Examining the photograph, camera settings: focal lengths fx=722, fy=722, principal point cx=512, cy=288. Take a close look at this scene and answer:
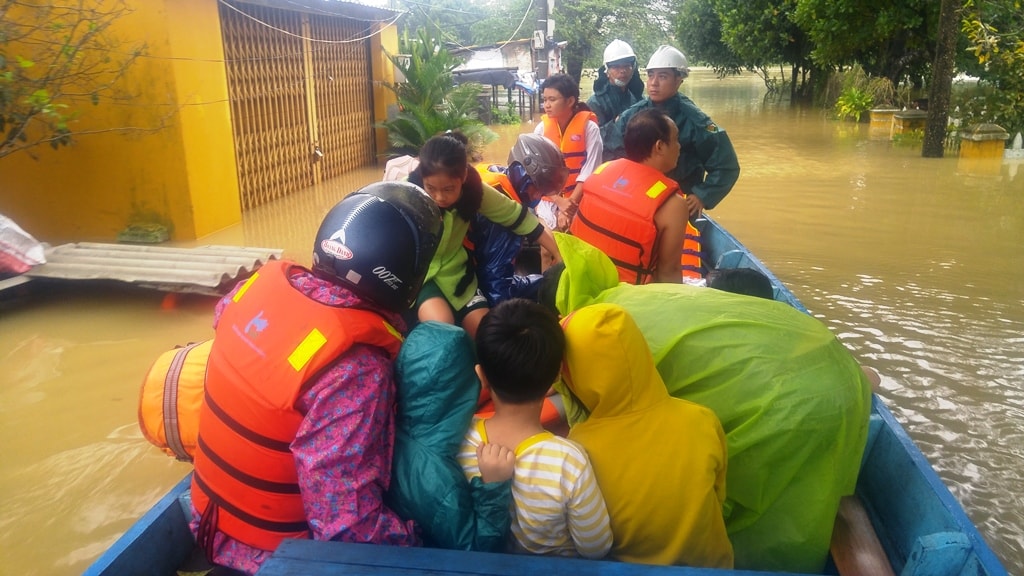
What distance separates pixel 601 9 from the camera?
91.6 feet

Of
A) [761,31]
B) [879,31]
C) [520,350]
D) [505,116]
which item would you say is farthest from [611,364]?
[761,31]

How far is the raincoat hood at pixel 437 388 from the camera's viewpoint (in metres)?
1.68

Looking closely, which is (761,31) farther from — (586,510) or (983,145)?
(586,510)

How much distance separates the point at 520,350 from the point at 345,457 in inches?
17.2

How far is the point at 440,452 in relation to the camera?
1.67 metres

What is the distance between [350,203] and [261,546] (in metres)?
0.86

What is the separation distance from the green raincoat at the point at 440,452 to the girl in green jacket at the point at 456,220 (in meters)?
1.07

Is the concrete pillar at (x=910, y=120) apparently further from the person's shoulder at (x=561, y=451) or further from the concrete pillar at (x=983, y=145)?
the person's shoulder at (x=561, y=451)

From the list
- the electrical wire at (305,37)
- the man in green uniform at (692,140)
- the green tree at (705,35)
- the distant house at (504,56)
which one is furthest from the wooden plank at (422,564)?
the green tree at (705,35)

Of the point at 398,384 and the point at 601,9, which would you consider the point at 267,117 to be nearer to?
the point at 398,384

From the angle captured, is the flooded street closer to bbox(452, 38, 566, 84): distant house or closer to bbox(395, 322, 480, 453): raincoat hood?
bbox(395, 322, 480, 453): raincoat hood

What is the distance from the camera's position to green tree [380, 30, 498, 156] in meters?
11.5

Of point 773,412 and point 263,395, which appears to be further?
point 773,412

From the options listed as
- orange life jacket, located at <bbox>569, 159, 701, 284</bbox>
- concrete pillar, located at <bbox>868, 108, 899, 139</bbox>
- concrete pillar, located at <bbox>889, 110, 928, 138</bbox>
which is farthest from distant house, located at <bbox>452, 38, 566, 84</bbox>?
orange life jacket, located at <bbox>569, 159, 701, 284</bbox>
